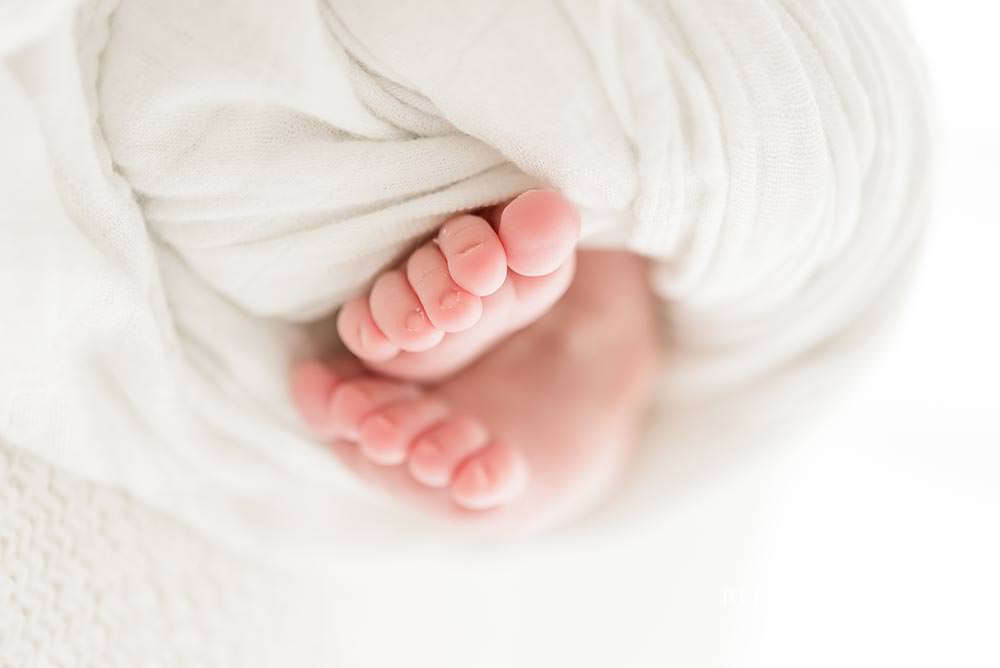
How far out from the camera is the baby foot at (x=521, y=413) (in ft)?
2.01

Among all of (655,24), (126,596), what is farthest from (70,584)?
(655,24)

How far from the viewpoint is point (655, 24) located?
515mm

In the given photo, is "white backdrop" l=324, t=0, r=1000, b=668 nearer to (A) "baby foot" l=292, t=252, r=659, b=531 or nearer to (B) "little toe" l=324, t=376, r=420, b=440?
(A) "baby foot" l=292, t=252, r=659, b=531

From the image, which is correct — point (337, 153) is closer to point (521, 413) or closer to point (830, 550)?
point (521, 413)

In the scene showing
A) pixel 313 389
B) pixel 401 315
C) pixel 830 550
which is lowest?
pixel 830 550

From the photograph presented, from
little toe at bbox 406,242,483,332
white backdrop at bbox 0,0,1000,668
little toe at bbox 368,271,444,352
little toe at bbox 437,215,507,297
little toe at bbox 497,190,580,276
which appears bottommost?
white backdrop at bbox 0,0,1000,668

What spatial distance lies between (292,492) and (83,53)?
0.35 metres

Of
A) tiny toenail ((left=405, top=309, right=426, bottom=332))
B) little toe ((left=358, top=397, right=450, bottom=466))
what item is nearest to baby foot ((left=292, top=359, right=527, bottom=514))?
little toe ((left=358, top=397, right=450, bottom=466))

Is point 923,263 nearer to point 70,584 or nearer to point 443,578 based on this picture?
point 443,578

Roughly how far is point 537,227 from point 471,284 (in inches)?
1.8

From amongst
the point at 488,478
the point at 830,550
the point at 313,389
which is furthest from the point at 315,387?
the point at 830,550

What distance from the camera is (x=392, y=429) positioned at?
602mm

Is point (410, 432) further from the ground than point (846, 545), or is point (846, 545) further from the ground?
point (410, 432)

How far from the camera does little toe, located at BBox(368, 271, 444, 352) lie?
0.51m
